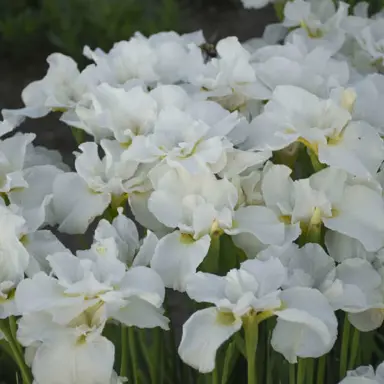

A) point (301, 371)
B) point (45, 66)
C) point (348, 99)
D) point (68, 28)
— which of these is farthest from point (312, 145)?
point (45, 66)

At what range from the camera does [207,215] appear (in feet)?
1.40

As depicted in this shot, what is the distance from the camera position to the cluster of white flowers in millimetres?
394

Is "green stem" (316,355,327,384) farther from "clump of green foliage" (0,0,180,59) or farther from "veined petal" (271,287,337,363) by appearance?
"clump of green foliage" (0,0,180,59)

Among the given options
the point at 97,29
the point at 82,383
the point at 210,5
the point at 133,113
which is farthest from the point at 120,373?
the point at 210,5

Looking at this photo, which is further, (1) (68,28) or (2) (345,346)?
(1) (68,28)

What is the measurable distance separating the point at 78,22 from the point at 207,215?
106 cm

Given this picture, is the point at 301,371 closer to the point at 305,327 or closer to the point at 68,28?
the point at 305,327

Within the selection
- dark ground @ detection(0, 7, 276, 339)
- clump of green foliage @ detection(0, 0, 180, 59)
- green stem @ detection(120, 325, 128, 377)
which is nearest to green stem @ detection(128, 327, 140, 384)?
green stem @ detection(120, 325, 128, 377)

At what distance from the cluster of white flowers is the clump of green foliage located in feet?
2.79

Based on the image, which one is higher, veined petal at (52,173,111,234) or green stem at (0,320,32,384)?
veined petal at (52,173,111,234)

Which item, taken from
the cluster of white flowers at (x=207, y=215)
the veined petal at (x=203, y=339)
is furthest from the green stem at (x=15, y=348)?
the veined petal at (x=203, y=339)

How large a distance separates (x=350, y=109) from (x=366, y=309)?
13cm

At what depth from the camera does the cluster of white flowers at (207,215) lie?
1.29 ft

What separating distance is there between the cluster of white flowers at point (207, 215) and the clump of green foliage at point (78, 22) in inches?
33.4
